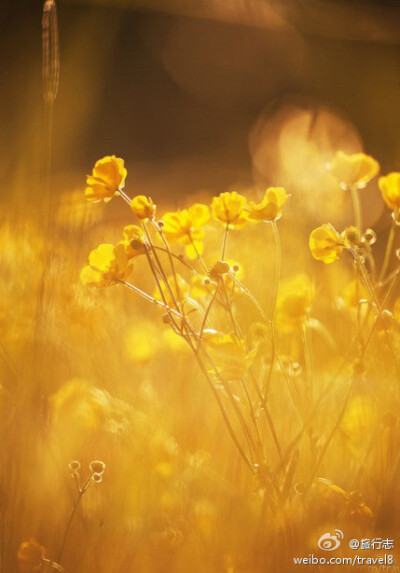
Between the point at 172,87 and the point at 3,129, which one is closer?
the point at 3,129

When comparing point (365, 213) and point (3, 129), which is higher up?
point (3, 129)

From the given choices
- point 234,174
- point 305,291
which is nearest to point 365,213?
point 234,174

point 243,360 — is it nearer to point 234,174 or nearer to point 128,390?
point 128,390

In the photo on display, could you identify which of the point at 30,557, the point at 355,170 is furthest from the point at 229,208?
→ the point at 30,557

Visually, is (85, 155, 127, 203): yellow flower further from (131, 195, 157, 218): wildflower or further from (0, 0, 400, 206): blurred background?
(0, 0, 400, 206): blurred background

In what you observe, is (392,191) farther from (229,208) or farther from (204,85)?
(204,85)

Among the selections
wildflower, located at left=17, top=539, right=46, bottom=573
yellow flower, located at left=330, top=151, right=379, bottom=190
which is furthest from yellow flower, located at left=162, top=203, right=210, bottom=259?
wildflower, located at left=17, top=539, right=46, bottom=573
